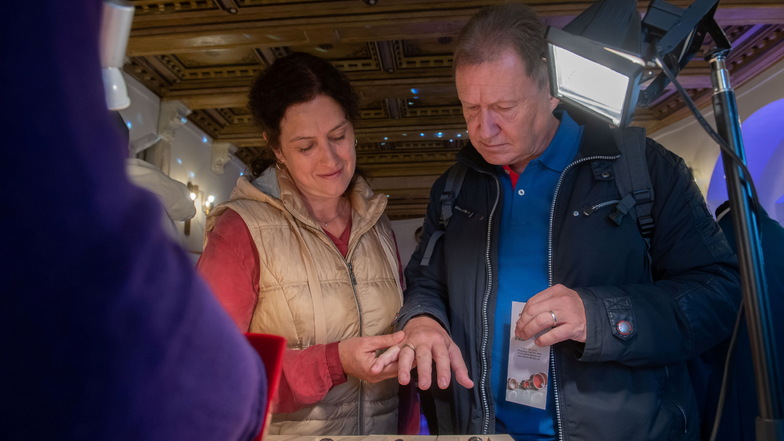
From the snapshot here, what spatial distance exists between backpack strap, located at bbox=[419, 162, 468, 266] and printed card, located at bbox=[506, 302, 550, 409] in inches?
15.2

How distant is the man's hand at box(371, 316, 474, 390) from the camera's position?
1225 mm

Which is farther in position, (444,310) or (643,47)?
(444,310)

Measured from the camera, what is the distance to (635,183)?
1.39 metres

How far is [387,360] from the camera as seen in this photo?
1.29 meters

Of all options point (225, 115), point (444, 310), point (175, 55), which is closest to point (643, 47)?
point (444, 310)

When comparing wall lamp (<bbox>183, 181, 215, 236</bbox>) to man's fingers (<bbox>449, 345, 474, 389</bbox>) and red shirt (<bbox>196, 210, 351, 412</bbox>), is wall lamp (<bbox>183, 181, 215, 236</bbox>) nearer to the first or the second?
red shirt (<bbox>196, 210, 351, 412</bbox>)

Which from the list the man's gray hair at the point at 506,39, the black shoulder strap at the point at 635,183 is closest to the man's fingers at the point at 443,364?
the black shoulder strap at the point at 635,183

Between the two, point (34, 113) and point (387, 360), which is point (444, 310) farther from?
point (34, 113)

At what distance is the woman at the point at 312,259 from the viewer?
1443mm

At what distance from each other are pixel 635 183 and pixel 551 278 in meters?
0.34

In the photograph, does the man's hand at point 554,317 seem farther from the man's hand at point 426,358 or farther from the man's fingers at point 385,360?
the man's fingers at point 385,360

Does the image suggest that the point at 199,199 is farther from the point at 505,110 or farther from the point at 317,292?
the point at 505,110

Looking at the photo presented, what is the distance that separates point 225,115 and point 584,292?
961 cm

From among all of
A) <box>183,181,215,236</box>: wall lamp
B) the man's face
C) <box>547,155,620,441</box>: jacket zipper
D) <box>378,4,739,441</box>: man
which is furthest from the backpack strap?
<box>183,181,215,236</box>: wall lamp
